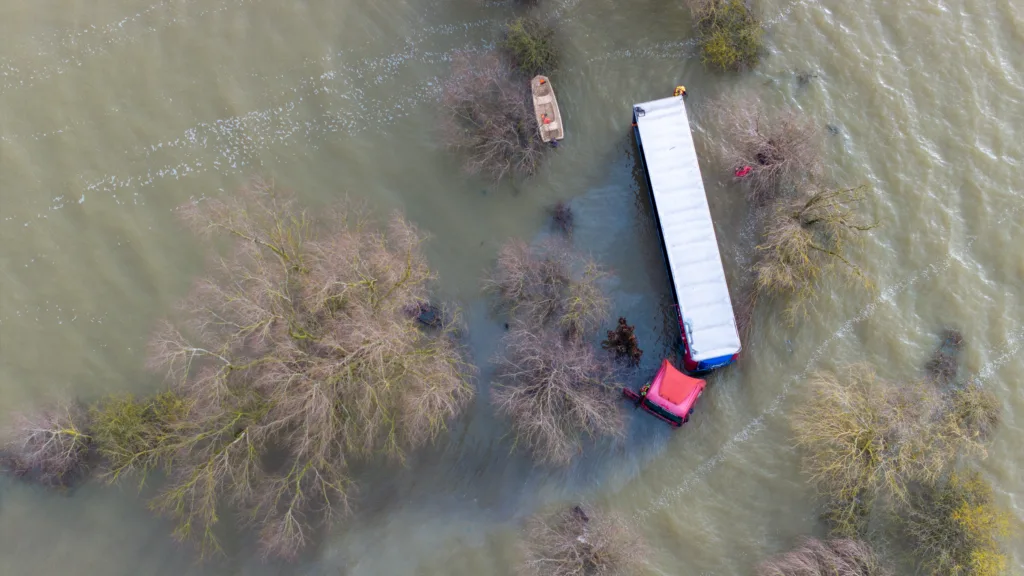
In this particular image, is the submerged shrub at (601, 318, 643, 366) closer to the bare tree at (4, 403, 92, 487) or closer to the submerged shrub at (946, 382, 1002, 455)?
the submerged shrub at (946, 382, 1002, 455)

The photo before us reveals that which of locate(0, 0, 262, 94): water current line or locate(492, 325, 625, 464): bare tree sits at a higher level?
locate(0, 0, 262, 94): water current line

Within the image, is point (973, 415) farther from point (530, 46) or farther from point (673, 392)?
point (530, 46)

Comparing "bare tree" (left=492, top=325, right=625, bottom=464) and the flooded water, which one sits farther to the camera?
the flooded water

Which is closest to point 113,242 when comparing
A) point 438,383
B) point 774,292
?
point 438,383

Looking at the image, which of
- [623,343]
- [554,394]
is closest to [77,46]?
[554,394]

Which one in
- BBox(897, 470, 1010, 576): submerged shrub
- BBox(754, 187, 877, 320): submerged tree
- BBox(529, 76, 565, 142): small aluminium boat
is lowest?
BBox(897, 470, 1010, 576): submerged shrub

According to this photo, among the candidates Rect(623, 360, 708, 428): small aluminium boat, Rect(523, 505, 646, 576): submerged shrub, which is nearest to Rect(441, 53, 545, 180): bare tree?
Rect(623, 360, 708, 428): small aluminium boat

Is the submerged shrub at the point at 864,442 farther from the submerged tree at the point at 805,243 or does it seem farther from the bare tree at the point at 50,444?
the bare tree at the point at 50,444
